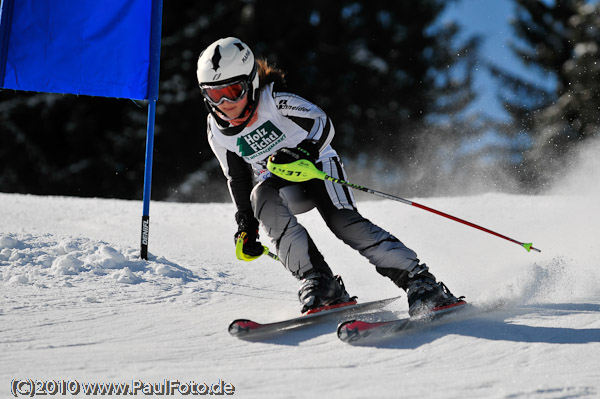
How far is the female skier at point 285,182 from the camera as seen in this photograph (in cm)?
316

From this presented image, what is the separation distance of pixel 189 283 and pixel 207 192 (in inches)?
540

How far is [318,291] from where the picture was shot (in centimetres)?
319

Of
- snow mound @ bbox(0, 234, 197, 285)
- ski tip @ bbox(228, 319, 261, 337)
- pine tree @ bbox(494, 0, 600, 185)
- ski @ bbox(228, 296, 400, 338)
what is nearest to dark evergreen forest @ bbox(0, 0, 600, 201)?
pine tree @ bbox(494, 0, 600, 185)

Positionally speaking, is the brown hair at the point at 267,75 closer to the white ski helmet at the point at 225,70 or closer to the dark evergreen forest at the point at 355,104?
the white ski helmet at the point at 225,70

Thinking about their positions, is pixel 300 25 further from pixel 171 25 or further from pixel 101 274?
pixel 101 274

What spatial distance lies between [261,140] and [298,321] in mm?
919

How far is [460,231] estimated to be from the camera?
569 centimetres

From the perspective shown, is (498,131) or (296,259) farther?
(498,131)

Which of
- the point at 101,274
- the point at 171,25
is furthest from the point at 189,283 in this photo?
the point at 171,25

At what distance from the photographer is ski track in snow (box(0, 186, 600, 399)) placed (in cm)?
237

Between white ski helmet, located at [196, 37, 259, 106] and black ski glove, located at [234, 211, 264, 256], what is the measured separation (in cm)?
60

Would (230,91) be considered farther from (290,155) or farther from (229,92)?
(290,155)

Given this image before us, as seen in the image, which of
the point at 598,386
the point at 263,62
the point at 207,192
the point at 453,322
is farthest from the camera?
the point at 207,192

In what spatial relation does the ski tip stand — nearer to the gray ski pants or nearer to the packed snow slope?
the packed snow slope
